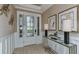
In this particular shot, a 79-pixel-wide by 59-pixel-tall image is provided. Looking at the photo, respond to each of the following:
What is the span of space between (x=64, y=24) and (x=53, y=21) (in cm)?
40

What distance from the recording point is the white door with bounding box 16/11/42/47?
7.59 feet

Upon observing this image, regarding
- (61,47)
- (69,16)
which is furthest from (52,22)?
(61,47)

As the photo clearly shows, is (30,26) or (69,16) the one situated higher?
(69,16)

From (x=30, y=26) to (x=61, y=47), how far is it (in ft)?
3.00

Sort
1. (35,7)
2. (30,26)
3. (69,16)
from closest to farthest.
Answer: (69,16) → (35,7) → (30,26)

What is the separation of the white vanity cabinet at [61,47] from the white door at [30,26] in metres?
0.32

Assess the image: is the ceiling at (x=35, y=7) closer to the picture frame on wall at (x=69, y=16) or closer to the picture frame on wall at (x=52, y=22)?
the picture frame on wall at (x=52, y=22)

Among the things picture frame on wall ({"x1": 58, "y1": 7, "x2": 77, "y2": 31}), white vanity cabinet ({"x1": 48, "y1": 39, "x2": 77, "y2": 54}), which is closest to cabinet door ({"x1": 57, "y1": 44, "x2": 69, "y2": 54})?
white vanity cabinet ({"x1": 48, "y1": 39, "x2": 77, "y2": 54})

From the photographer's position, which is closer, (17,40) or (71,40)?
(71,40)

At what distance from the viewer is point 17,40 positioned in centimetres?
247

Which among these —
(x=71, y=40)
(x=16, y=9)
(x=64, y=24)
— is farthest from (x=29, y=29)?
(x=71, y=40)

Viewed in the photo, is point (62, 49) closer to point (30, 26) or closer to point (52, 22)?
point (52, 22)

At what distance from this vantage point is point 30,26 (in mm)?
2309
